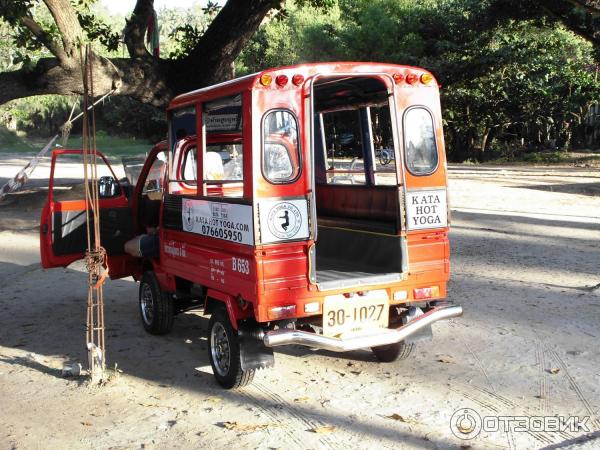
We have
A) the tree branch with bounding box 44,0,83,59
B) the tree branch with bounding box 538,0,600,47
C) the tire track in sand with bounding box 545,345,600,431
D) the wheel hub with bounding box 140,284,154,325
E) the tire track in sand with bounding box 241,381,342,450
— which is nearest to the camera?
the tire track in sand with bounding box 241,381,342,450

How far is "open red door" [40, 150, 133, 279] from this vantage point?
264 inches

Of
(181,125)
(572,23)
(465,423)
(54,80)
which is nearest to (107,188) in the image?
(181,125)

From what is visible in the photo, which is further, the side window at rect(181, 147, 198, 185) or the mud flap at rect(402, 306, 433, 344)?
the side window at rect(181, 147, 198, 185)

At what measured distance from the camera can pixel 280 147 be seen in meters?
4.58

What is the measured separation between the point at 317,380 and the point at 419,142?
6.69 ft

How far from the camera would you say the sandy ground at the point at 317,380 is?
4270 millimetres

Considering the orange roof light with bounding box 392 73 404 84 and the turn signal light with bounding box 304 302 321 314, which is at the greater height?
the orange roof light with bounding box 392 73 404 84

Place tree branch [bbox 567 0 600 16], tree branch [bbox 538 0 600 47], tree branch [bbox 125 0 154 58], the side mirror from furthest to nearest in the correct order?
tree branch [bbox 538 0 600 47]
tree branch [bbox 567 0 600 16]
tree branch [bbox 125 0 154 58]
the side mirror

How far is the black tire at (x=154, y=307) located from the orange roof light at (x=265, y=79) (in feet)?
8.81

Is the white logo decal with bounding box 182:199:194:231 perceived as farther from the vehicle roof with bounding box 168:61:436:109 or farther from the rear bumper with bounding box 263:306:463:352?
the rear bumper with bounding box 263:306:463:352

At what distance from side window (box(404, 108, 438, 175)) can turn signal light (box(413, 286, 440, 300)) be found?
901 mm

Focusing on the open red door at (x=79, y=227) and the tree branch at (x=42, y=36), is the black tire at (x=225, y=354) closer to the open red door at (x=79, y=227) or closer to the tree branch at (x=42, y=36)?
the open red door at (x=79, y=227)

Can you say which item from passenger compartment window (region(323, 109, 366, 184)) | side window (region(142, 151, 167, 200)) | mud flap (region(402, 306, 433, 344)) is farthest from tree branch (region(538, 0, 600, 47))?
mud flap (region(402, 306, 433, 344))

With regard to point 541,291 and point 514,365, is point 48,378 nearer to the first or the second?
point 514,365
